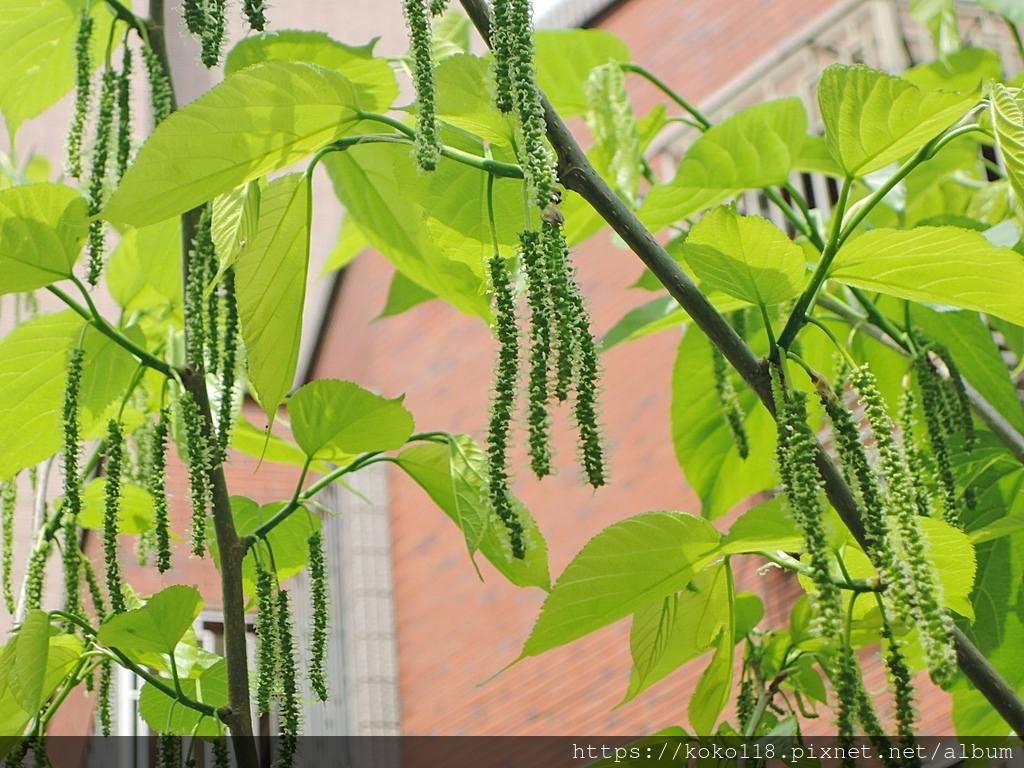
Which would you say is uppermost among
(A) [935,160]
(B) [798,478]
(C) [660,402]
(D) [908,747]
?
(C) [660,402]

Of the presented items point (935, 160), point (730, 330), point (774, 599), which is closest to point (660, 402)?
point (774, 599)

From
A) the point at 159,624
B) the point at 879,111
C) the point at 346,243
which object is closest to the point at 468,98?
the point at 879,111

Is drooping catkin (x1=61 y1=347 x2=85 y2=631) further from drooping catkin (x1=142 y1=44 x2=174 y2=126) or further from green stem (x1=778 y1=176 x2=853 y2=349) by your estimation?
green stem (x1=778 y1=176 x2=853 y2=349)

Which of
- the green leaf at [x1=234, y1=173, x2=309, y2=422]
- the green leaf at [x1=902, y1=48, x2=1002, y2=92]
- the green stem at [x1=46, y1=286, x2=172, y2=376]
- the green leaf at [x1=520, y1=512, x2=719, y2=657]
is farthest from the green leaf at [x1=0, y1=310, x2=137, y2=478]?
the green leaf at [x1=902, y1=48, x2=1002, y2=92]

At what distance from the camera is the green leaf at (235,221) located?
699mm

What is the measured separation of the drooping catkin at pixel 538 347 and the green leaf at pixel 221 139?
0.15 metres

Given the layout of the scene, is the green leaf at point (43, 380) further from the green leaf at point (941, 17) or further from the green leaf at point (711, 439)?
the green leaf at point (941, 17)

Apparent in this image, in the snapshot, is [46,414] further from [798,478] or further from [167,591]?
[798,478]

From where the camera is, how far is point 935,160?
4.24ft

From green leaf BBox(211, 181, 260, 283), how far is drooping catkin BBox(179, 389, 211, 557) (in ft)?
0.34

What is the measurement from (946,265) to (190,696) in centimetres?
63

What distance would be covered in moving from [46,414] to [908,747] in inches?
24.2

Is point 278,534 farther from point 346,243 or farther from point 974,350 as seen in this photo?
point 974,350

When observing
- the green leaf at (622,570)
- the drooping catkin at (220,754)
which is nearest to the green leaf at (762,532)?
the green leaf at (622,570)
